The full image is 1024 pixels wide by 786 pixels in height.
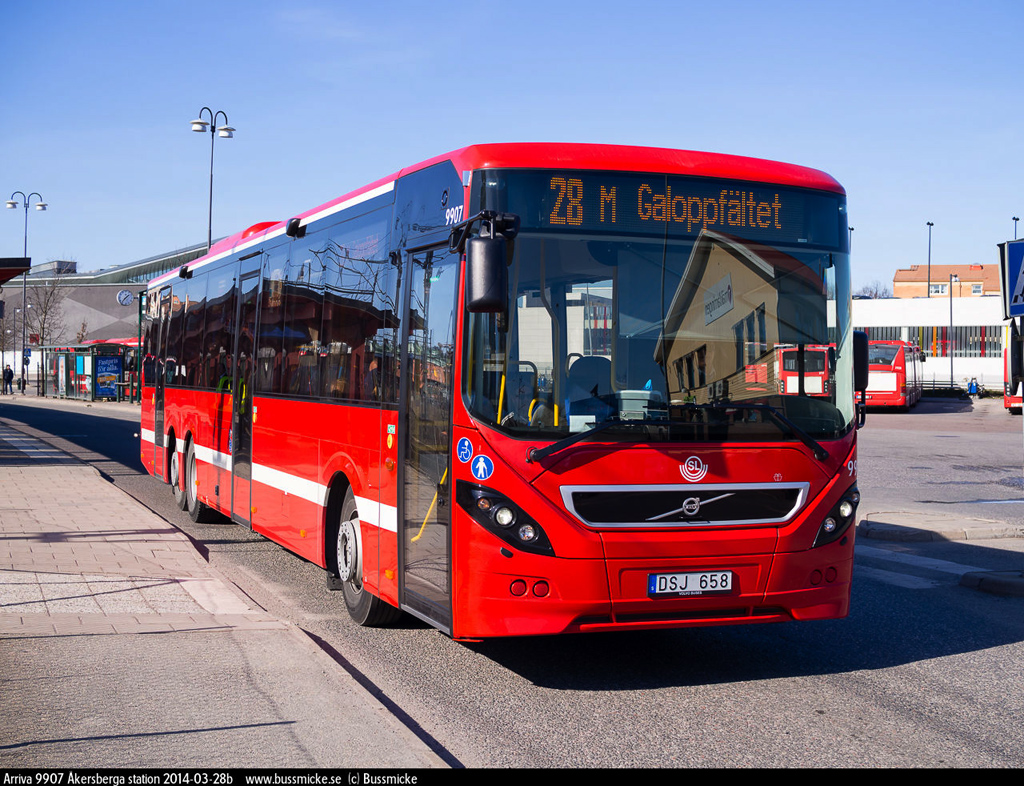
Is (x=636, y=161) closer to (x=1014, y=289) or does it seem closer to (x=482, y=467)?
(x=482, y=467)

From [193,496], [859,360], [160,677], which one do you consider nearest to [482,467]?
[160,677]

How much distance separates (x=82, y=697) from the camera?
19.0ft

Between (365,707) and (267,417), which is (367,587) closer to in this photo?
(365,707)

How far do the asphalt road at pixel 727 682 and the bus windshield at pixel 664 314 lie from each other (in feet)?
4.79

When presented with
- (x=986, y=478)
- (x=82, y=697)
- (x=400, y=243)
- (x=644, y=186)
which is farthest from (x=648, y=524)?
(x=986, y=478)

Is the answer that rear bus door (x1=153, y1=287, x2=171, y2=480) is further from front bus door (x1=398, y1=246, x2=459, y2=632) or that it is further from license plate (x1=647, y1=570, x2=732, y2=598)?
license plate (x1=647, y1=570, x2=732, y2=598)

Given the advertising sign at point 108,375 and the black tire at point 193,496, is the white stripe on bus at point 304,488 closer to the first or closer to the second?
the black tire at point 193,496

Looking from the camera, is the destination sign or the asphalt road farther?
the destination sign

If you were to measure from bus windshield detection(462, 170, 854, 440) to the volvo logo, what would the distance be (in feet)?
0.44

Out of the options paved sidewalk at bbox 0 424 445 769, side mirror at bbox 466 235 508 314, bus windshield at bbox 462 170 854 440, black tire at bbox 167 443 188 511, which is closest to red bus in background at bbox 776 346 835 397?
bus windshield at bbox 462 170 854 440

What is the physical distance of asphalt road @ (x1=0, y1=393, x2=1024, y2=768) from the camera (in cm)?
523

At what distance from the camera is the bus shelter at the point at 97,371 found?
5750 cm

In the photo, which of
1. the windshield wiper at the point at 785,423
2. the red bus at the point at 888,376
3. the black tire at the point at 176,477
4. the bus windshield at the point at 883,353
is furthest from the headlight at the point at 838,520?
the bus windshield at the point at 883,353

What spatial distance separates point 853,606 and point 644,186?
411 centimetres
